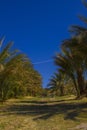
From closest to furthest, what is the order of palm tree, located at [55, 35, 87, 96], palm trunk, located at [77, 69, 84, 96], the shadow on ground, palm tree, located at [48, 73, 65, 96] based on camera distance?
the shadow on ground → palm tree, located at [55, 35, 87, 96] → palm trunk, located at [77, 69, 84, 96] → palm tree, located at [48, 73, 65, 96]

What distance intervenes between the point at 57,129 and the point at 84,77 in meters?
23.9

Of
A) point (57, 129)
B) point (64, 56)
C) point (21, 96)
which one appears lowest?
point (57, 129)

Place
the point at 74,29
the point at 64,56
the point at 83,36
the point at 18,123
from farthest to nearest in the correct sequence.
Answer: the point at 64,56
the point at 74,29
the point at 83,36
the point at 18,123

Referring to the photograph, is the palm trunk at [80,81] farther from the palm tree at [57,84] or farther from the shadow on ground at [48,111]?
the palm tree at [57,84]

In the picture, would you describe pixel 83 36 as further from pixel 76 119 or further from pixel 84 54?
pixel 76 119

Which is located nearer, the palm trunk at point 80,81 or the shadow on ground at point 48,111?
the shadow on ground at point 48,111

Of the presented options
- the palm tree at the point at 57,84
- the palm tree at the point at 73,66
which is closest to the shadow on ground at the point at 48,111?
the palm tree at the point at 73,66

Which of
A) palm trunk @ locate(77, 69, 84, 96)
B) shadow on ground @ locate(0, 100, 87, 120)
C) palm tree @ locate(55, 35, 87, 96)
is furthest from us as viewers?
palm trunk @ locate(77, 69, 84, 96)

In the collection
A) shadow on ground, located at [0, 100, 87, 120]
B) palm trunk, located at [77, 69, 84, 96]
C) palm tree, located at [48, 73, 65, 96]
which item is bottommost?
shadow on ground, located at [0, 100, 87, 120]

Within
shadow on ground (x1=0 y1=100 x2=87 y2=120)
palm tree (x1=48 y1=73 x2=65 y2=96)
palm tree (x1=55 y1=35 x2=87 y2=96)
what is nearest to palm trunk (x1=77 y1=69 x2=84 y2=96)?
palm tree (x1=55 y1=35 x2=87 y2=96)

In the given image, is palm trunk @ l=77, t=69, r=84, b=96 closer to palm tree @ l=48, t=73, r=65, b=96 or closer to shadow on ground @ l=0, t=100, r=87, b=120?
shadow on ground @ l=0, t=100, r=87, b=120

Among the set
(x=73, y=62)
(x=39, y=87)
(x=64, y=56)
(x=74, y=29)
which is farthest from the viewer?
(x=39, y=87)

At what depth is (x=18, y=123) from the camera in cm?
1250

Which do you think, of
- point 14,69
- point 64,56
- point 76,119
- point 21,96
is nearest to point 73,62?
point 64,56
